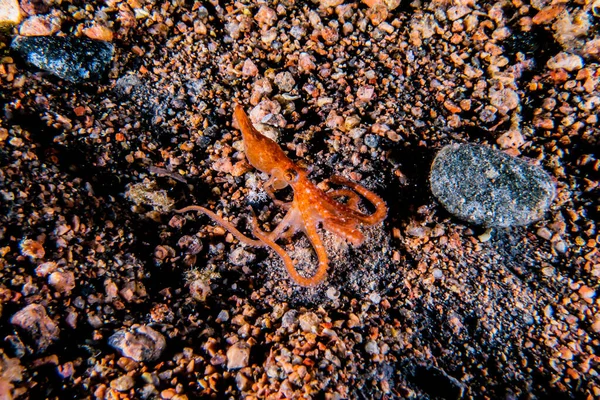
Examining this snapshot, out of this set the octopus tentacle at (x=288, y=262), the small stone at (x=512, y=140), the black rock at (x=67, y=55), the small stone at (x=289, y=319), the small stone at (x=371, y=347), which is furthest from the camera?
the small stone at (x=512, y=140)

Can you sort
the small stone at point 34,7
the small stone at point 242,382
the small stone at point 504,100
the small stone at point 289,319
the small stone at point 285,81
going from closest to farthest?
the small stone at point 242,382 < the small stone at point 289,319 < the small stone at point 34,7 < the small stone at point 504,100 < the small stone at point 285,81

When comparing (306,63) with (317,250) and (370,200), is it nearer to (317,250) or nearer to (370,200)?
(370,200)

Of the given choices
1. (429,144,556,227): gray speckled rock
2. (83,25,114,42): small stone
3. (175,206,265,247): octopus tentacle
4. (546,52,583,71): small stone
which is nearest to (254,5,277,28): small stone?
(83,25,114,42): small stone

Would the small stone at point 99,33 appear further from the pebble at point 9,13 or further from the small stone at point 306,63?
the small stone at point 306,63

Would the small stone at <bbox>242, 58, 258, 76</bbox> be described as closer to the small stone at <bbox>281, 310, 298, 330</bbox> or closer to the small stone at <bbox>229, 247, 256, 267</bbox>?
the small stone at <bbox>229, 247, 256, 267</bbox>

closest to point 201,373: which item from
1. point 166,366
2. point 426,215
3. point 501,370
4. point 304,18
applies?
point 166,366

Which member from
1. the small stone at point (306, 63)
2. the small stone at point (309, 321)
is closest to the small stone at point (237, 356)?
the small stone at point (309, 321)

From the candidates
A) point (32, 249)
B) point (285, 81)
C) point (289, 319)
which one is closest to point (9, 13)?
point (32, 249)
